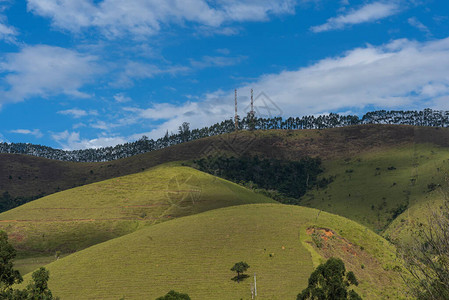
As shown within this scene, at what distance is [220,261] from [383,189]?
120 metres

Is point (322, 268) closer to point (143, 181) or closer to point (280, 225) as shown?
point (280, 225)

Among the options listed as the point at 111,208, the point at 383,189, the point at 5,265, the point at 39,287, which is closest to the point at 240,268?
the point at 39,287

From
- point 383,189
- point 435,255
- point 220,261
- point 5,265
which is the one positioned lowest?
point 220,261

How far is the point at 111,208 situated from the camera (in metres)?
126

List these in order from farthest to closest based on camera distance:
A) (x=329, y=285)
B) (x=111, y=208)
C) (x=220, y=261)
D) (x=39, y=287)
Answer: (x=111, y=208) → (x=220, y=261) → (x=39, y=287) → (x=329, y=285)

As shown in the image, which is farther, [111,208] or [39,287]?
[111,208]

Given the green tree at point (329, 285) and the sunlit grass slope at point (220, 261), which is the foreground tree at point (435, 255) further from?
the sunlit grass slope at point (220, 261)

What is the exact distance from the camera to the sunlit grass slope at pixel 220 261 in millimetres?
56938

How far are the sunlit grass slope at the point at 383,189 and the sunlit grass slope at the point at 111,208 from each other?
4418 centimetres

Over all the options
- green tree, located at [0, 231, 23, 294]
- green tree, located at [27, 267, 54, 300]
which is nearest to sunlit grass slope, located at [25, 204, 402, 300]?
green tree, located at [27, 267, 54, 300]

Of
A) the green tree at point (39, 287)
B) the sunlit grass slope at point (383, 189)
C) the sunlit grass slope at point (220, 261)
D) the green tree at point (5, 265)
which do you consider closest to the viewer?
the green tree at point (5, 265)

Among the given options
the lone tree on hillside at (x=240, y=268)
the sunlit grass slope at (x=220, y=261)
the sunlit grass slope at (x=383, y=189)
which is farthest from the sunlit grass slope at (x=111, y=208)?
the lone tree on hillside at (x=240, y=268)

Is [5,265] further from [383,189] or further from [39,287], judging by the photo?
[383,189]

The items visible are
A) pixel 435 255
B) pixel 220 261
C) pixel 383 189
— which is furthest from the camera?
Answer: pixel 383 189
